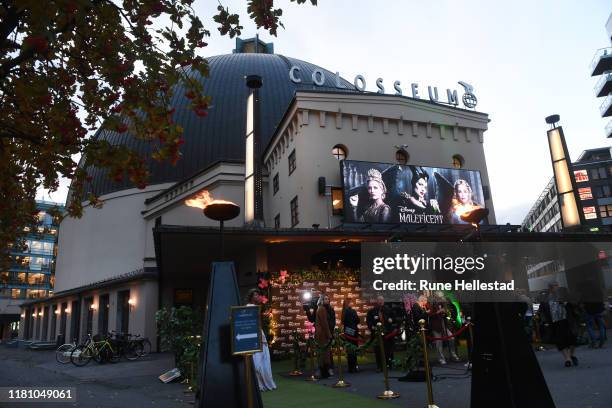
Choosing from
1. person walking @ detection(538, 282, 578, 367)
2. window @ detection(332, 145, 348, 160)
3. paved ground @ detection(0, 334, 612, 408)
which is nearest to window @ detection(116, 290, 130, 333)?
paved ground @ detection(0, 334, 612, 408)

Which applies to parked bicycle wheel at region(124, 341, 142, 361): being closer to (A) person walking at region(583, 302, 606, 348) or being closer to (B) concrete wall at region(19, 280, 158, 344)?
(B) concrete wall at region(19, 280, 158, 344)

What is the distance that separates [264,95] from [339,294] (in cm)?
2927

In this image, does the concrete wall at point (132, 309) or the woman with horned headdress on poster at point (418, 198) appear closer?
the woman with horned headdress on poster at point (418, 198)

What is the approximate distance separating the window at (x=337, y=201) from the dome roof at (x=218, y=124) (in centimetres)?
1207

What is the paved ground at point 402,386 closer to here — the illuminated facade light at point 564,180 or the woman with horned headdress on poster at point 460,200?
the woman with horned headdress on poster at point 460,200

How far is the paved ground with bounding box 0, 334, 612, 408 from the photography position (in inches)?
334

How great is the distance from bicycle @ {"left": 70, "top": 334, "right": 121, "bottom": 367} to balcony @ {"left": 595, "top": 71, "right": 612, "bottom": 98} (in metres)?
70.3

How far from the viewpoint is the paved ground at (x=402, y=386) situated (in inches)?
334

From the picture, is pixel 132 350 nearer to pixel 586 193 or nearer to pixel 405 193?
pixel 405 193

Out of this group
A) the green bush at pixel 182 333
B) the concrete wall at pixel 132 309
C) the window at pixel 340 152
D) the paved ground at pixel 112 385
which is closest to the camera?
the paved ground at pixel 112 385

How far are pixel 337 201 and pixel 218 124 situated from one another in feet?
66.5

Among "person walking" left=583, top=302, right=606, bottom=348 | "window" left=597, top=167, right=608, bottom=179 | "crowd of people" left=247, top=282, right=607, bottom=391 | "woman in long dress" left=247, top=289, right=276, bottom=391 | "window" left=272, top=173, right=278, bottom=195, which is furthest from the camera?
"window" left=597, top=167, right=608, bottom=179

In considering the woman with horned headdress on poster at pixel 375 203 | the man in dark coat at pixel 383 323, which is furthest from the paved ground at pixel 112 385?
the woman with horned headdress on poster at pixel 375 203

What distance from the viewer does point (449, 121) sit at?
2661 cm
